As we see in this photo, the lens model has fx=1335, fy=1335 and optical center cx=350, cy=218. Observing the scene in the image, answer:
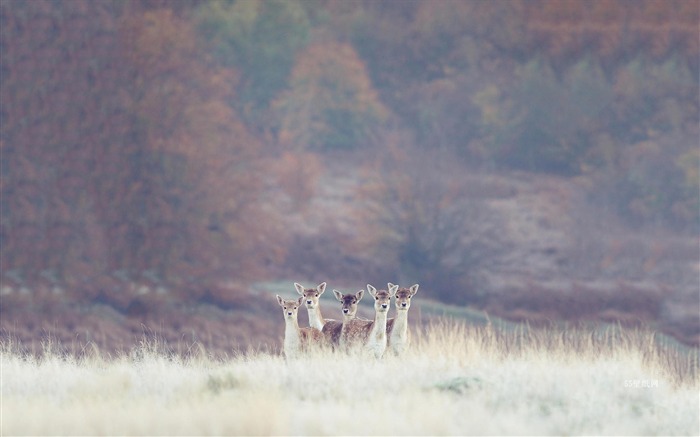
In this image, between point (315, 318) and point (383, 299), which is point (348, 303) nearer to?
point (315, 318)

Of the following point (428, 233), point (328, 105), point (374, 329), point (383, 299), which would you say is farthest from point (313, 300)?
point (328, 105)

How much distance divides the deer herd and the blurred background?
1090 centimetres

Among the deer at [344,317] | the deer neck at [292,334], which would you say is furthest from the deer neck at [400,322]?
the deer neck at [292,334]

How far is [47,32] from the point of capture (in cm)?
3036

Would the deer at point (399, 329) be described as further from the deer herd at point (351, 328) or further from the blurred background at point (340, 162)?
the blurred background at point (340, 162)

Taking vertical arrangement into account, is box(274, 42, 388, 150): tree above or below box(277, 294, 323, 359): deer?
above

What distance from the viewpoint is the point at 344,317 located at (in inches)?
587

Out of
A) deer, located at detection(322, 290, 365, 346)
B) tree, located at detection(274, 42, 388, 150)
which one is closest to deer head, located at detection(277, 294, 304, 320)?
deer, located at detection(322, 290, 365, 346)

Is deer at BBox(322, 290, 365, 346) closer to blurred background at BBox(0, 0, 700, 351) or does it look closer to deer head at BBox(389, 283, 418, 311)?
deer head at BBox(389, 283, 418, 311)

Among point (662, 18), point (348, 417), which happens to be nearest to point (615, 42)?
point (662, 18)

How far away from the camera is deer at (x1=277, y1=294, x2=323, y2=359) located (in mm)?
14406

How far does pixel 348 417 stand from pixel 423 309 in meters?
23.9

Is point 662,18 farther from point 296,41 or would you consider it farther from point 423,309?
point 423,309

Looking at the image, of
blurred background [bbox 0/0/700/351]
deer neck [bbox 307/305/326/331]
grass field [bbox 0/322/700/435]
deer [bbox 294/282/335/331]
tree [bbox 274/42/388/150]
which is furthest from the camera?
tree [bbox 274/42/388/150]
